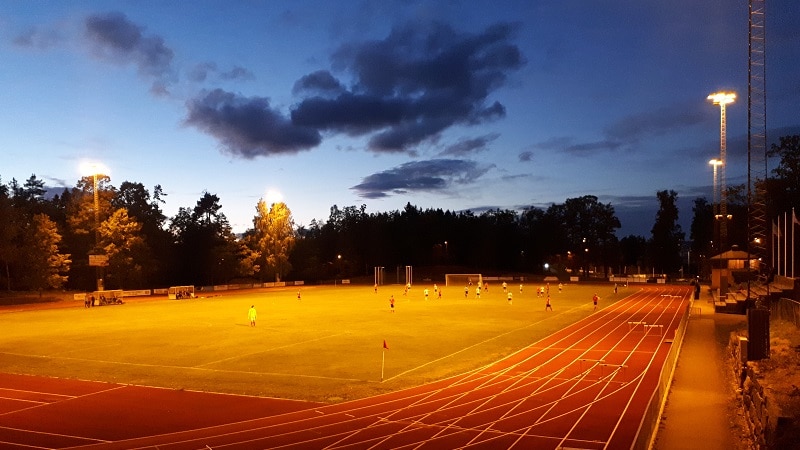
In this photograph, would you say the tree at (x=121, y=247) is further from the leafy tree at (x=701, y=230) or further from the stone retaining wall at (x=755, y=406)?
the leafy tree at (x=701, y=230)

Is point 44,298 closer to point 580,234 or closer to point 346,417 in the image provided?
point 346,417

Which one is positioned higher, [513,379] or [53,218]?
[53,218]

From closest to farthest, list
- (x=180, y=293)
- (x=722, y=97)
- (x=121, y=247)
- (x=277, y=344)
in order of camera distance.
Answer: (x=277, y=344), (x=722, y=97), (x=180, y=293), (x=121, y=247)

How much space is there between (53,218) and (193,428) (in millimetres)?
79075

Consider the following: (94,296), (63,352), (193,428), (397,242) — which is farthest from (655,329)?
(397,242)

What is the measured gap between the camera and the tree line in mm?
64500

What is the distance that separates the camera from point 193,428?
607 inches

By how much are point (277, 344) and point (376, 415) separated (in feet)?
47.8

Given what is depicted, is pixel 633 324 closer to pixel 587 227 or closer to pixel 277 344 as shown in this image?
pixel 277 344

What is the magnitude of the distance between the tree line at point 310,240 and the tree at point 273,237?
16cm

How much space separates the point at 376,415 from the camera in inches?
653

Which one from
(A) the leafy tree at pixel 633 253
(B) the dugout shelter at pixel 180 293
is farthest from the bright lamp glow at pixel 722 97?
(A) the leafy tree at pixel 633 253

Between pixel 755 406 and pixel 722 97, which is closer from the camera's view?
pixel 755 406

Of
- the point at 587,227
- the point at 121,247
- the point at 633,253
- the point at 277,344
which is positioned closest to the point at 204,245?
the point at 121,247
